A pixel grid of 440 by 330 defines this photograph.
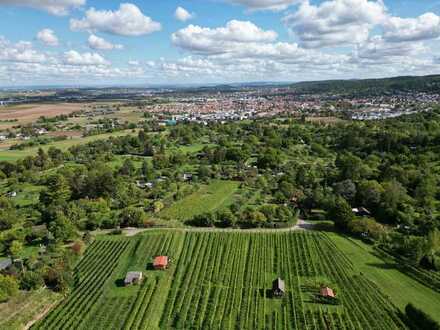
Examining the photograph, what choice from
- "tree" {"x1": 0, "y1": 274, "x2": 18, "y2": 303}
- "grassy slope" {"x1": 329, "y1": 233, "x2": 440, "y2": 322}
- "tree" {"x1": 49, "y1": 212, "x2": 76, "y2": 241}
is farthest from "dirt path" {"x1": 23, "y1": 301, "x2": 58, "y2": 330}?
"grassy slope" {"x1": 329, "y1": 233, "x2": 440, "y2": 322}

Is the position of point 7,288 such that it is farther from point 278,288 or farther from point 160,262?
point 278,288

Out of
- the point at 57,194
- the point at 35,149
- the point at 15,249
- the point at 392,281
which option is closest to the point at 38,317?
the point at 15,249

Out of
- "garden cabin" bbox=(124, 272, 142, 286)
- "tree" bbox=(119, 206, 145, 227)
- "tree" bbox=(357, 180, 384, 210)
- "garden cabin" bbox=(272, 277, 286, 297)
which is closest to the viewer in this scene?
"garden cabin" bbox=(272, 277, 286, 297)

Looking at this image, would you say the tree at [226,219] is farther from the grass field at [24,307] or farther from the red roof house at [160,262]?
the grass field at [24,307]

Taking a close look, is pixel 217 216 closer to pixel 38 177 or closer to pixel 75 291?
pixel 75 291

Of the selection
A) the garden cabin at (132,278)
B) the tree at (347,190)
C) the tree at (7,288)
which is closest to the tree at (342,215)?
the tree at (347,190)

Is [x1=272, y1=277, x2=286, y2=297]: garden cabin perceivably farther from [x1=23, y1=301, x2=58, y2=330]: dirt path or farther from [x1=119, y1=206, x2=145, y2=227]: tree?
[x1=119, y1=206, x2=145, y2=227]: tree

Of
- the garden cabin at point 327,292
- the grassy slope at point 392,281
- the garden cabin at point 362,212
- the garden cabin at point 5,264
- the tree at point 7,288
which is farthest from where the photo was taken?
the garden cabin at point 362,212
